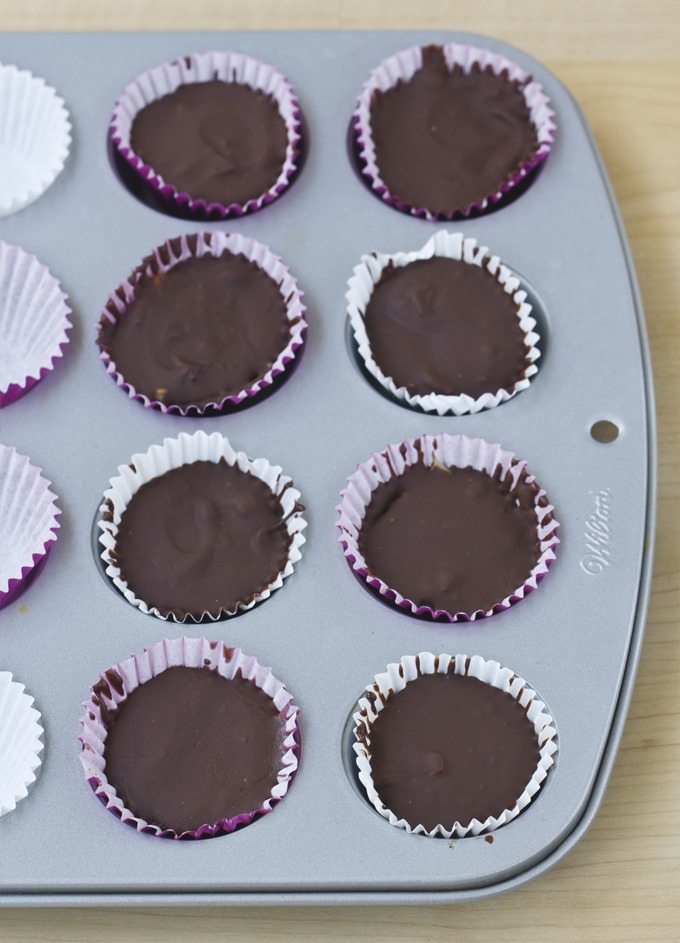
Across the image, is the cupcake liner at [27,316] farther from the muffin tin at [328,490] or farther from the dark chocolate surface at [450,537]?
the dark chocolate surface at [450,537]

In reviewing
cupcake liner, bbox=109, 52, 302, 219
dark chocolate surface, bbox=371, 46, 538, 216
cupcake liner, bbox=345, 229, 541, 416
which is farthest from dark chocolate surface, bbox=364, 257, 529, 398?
cupcake liner, bbox=109, 52, 302, 219

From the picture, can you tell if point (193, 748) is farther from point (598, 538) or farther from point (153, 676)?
point (598, 538)

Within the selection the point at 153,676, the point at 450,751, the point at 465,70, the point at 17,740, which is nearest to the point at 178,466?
the point at 153,676

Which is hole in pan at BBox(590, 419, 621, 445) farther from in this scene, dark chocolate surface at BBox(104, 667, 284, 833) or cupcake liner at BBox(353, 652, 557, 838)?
dark chocolate surface at BBox(104, 667, 284, 833)

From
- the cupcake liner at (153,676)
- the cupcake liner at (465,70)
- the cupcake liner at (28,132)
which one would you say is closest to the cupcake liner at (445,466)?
the cupcake liner at (153,676)

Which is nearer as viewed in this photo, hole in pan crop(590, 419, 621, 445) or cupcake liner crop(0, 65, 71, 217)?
hole in pan crop(590, 419, 621, 445)
